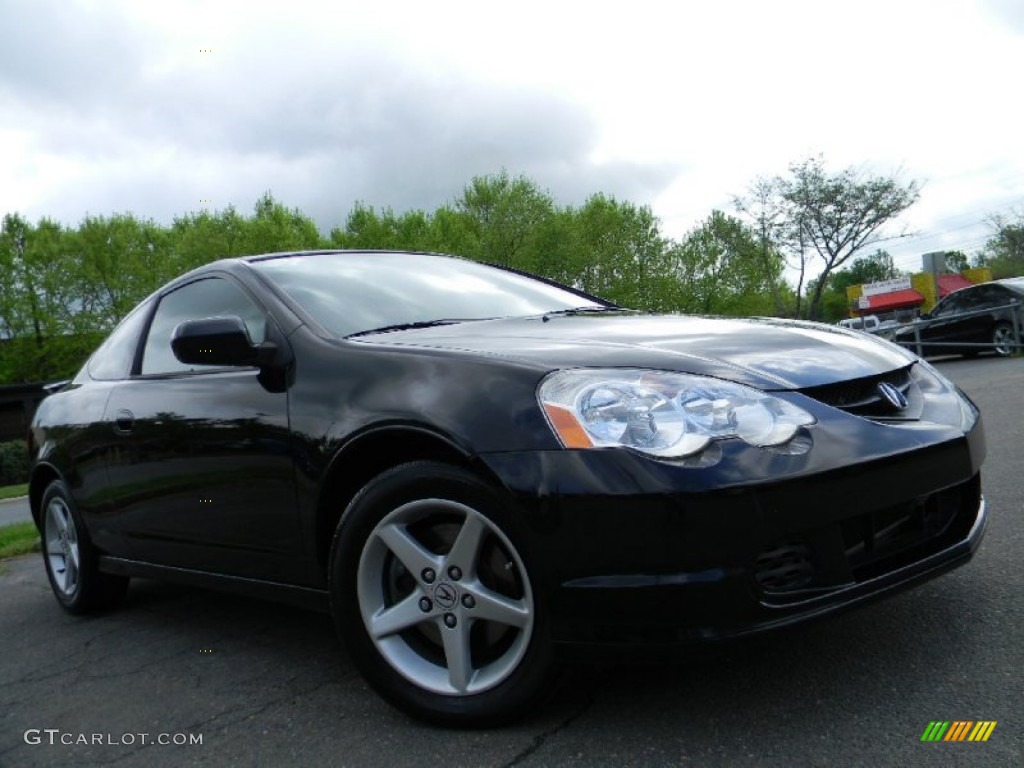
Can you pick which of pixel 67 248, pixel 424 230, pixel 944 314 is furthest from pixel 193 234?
pixel 944 314

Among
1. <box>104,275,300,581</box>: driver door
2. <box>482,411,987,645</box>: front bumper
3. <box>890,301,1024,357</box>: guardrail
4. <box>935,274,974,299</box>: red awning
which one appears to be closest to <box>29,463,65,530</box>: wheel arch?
<box>104,275,300,581</box>: driver door

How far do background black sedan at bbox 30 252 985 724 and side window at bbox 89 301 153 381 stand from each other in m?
0.75

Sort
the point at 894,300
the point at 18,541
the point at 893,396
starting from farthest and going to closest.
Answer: the point at 894,300 < the point at 18,541 < the point at 893,396

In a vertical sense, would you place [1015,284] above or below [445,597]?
above

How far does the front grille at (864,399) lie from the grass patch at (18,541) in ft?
18.9

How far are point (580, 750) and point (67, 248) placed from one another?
129 ft

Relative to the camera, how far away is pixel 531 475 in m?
2.17

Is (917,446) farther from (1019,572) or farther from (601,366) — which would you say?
(1019,572)

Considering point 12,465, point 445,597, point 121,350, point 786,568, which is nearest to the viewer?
point 786,568

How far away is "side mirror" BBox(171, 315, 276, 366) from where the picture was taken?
9.22ft

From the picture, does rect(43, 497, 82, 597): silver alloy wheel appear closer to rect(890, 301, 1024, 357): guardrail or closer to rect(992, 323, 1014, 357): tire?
rect(890, 301, 1024, 357): guardrail

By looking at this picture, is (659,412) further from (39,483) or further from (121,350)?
(39,483)

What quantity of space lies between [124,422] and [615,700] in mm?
2309

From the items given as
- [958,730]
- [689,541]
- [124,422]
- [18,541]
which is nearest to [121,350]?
[124,422]
